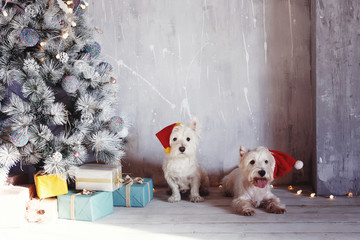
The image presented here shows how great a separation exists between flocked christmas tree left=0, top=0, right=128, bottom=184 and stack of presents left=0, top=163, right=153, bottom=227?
124 millimetres

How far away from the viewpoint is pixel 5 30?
2074 mm

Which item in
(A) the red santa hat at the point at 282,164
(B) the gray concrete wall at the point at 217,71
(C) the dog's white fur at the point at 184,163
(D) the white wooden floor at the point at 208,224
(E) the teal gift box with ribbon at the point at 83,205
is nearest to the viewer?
(D) the white wooden floor at the point at 208,224

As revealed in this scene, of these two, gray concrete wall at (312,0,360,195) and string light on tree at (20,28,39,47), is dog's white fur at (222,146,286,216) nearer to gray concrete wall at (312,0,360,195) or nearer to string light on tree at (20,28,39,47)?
gray concrete wall at (312,0,360,195)

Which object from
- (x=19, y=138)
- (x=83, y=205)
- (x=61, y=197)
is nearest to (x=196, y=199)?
(x=83, y=205)

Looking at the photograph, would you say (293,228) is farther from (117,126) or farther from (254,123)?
(117,126)

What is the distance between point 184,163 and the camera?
8.07ft

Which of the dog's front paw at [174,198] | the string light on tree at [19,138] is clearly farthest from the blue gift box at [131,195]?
the string light on tree at [19,138]

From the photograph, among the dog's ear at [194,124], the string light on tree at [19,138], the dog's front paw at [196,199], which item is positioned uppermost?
the dog's ear at [194,124]

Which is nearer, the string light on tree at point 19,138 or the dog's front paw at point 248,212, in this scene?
the string light on tree at point 19,138

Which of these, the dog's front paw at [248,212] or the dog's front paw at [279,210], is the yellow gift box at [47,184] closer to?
the dog's front paw at [248,212]

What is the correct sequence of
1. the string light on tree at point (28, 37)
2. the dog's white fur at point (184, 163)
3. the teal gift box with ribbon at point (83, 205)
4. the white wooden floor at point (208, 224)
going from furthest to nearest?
1. the dog's white fur at point (184, 163)
2. the teal gift box with ribbon at point (83, 205)
3. the string light on tree at point (28, 37)
4. the white wooden floor at point (208, 224)

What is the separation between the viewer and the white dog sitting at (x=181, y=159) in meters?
2.39

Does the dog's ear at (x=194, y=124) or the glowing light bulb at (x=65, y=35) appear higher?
the glowing light bulb at (x=65, y=35)

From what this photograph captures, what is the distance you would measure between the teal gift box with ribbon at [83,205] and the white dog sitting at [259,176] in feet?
3.24
